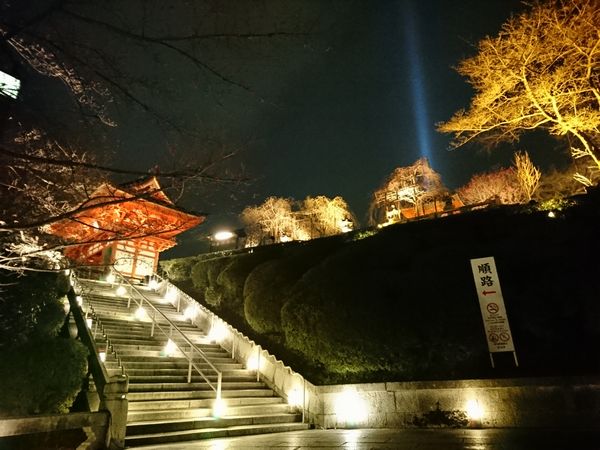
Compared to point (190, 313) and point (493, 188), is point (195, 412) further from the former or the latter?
point (493, 188)

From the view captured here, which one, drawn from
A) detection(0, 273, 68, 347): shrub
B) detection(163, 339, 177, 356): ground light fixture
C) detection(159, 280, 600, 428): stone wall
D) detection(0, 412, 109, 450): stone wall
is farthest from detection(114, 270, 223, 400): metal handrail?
detection(0, 273, 68, 347): shrub

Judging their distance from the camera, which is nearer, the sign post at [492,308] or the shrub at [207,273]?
the sign post at [492,308]

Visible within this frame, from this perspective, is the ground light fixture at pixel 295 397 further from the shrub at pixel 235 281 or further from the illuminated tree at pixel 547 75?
the illuminated tree at pixel 547 75

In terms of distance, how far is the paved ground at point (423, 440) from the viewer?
5672mm

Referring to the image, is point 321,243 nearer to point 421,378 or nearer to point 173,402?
point 421,378

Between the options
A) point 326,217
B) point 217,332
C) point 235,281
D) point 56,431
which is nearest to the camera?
point 56,431

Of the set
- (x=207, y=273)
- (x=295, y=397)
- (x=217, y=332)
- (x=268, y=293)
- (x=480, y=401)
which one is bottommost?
(x=480, y=401)

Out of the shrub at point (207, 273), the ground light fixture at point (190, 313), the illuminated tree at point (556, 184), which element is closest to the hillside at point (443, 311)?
the ground light fixture at point (190, 313)

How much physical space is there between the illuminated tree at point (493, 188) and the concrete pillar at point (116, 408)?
3410cm

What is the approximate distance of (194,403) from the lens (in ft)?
29.4

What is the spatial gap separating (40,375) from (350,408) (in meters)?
6.84

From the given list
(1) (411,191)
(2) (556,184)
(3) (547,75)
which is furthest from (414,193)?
(3) (547,75)

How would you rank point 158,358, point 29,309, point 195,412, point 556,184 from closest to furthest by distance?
point 29,309 < point 195,412 < point 158,358 < point 556,184

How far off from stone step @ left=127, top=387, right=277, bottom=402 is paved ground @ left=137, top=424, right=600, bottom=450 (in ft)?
6.49
